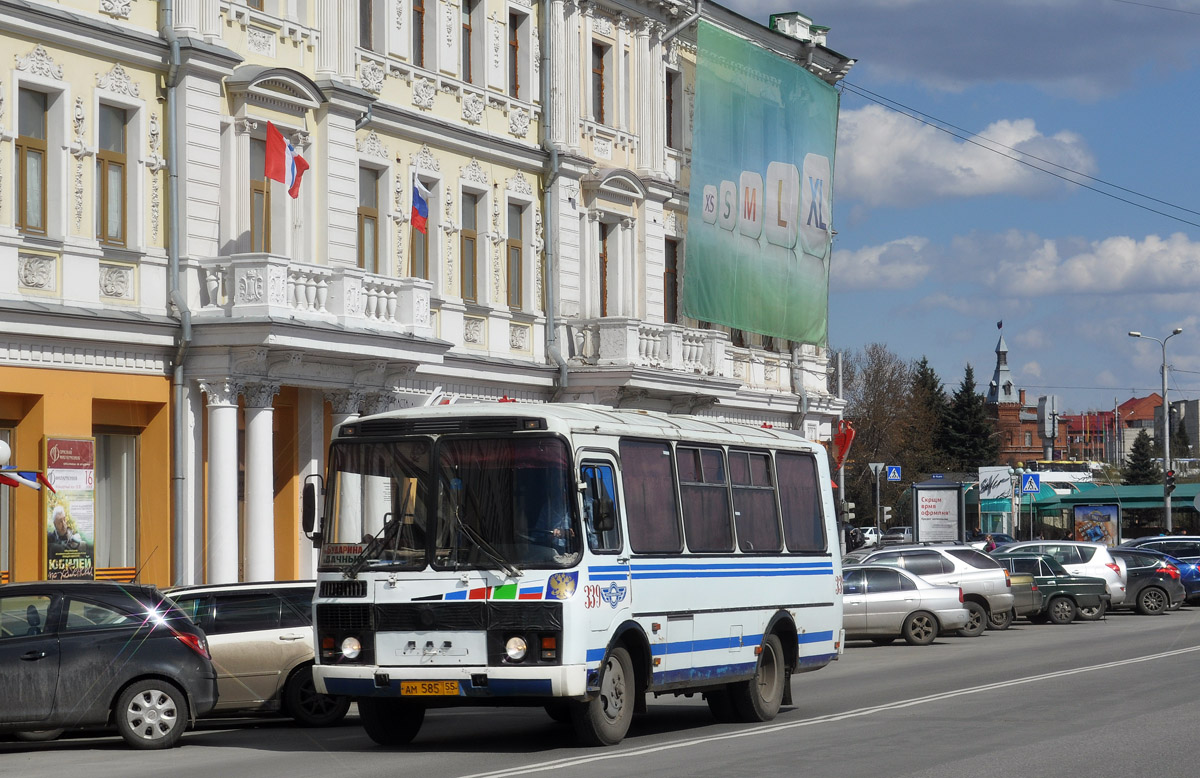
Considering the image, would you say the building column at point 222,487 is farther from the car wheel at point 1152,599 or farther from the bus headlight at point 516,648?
the car wheel at point 1152,599

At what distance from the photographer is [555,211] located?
34094 mm

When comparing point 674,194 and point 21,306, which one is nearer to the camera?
point 21,306

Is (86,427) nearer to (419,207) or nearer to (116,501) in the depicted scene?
(116,501)

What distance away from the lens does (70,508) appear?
23.1 meters

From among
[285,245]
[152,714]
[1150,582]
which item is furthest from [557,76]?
[152,714]

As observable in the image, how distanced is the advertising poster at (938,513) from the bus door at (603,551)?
39.2 metres

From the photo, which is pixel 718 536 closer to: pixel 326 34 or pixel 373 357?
pixel 373 357

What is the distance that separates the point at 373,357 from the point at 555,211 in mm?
8451

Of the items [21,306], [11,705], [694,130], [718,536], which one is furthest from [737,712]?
[694,130]

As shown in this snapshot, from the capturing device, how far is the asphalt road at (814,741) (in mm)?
12672

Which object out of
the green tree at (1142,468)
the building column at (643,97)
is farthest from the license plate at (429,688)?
the green tree at (1142,468)

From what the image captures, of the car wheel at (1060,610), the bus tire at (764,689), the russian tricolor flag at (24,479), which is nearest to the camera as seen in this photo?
the bus tire at (764,689)

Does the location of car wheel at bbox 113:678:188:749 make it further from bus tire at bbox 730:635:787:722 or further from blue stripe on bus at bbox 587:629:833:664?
bus tire at bbox 730:635:787:722

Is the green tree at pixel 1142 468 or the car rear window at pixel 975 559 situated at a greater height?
the green tree at pixel 1142 468
